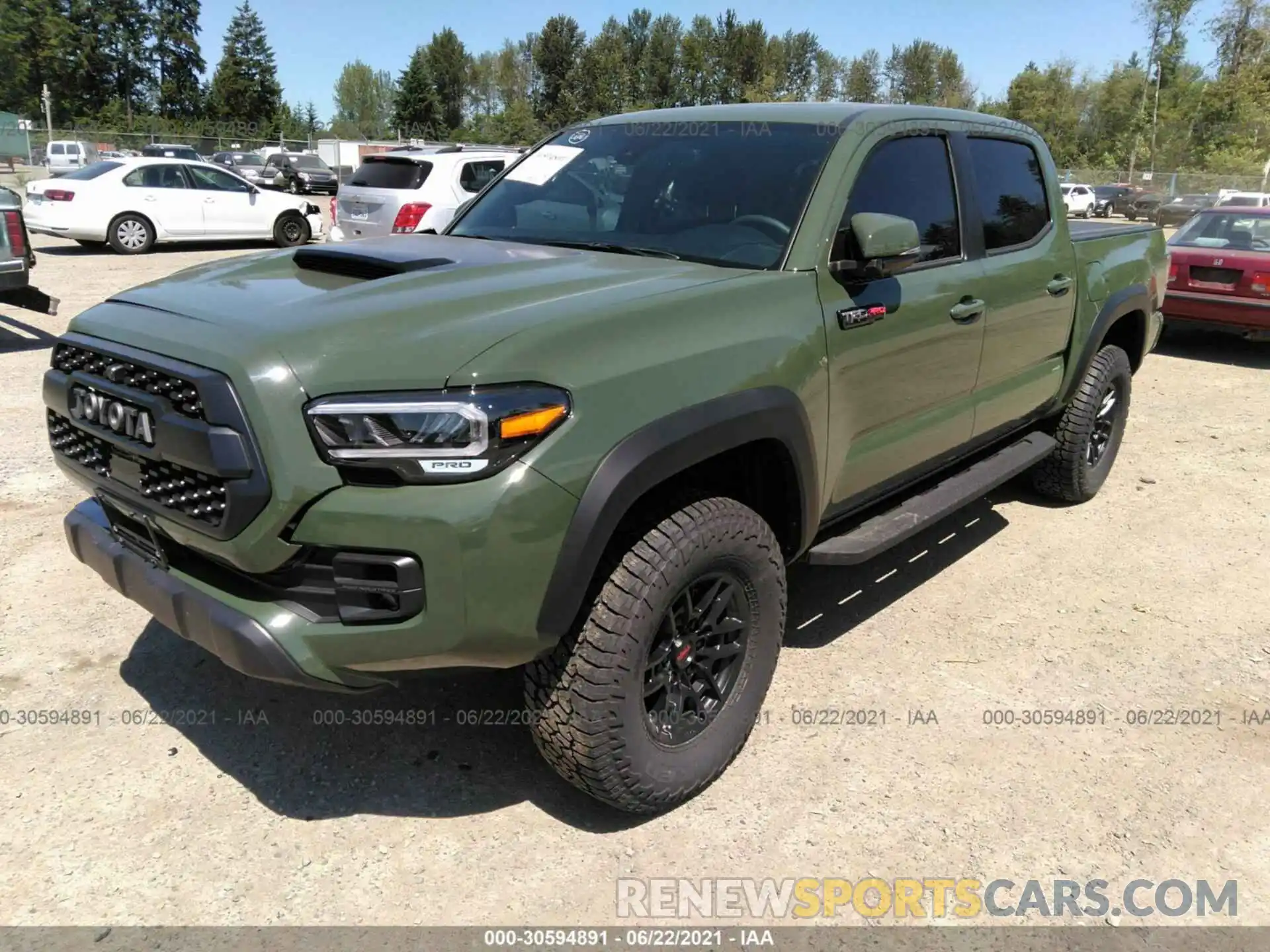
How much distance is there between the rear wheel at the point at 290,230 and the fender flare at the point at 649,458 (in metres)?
15.9

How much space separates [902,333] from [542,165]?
1.66 m

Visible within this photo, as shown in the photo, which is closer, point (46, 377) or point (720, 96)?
point (46, 377)

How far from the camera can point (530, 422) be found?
87.9 inches

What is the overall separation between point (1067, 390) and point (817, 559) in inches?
96.7

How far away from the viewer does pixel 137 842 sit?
2.65m

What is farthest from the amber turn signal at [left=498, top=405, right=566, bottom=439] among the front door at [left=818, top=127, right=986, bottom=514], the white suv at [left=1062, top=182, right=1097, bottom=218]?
the white suv at [left=1062, top=182, right=1097, bottom=218]

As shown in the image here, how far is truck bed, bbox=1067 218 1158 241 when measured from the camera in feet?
16.3

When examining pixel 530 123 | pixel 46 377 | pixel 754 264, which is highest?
pixel 530 123

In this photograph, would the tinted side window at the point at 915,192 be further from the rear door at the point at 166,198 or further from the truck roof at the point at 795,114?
the rear door at the point at 166,198

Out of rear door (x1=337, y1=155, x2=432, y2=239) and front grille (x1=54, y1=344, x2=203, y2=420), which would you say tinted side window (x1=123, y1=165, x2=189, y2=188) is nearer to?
rear door (x1=337, y1=155, x2=432, y2=239)

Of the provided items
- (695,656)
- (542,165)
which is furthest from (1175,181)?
(695,656)

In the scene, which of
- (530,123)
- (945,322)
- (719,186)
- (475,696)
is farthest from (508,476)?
(530,123)

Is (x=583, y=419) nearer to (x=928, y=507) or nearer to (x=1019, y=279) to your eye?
(x=928, y=507)

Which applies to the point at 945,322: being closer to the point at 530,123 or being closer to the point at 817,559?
the point at 817,559
